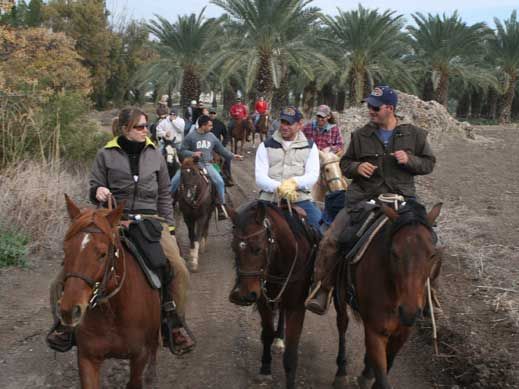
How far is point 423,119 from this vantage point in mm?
24609

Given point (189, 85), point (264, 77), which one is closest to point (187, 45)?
point (189, 85)

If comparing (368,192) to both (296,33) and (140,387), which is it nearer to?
(140,387)

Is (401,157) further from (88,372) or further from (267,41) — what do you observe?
(267,41)

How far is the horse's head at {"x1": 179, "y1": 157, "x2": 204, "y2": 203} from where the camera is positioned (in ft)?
31.8

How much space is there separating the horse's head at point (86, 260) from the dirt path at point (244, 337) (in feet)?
6.99

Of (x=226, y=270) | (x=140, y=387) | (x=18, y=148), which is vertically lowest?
(x=226, y=270)

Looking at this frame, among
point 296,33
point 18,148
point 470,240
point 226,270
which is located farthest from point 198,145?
point 296,33

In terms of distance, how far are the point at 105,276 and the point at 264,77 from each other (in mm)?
24820

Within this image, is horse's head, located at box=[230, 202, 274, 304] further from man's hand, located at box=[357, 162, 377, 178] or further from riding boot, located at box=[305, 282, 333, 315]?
man's hand, located at box=[357, 162, 377, 178]

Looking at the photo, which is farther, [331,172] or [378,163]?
[331,172]

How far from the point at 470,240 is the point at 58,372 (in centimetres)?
619

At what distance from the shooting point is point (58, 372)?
545cm

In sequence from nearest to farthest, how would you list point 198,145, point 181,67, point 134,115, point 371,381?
point 134,115 < point 371,381 < point 198,145 < point 181,67

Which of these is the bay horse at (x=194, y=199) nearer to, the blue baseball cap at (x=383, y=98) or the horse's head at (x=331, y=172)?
the horse's head at (x=331, y=172)
